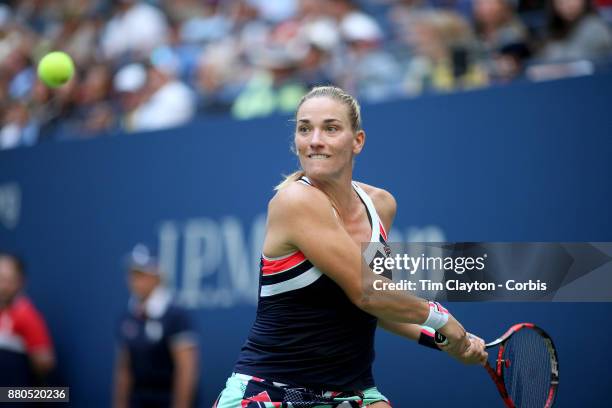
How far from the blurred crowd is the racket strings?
89.8 inches

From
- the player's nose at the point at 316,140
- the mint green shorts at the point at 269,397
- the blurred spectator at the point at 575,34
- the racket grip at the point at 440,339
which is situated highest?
the blurred spectator at the point at 575,34

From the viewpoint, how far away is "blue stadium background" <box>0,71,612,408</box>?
5633mm

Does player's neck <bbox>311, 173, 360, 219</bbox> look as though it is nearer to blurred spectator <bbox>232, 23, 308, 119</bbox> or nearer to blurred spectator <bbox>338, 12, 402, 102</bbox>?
blurred spectator <bbox>338, 12, 402, 102</bbox>

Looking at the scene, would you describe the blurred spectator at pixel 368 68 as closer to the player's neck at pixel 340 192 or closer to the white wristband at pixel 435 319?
the player's neck at pixel 340 192

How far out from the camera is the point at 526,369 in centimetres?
412

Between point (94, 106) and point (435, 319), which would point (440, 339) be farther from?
point (94, 106)

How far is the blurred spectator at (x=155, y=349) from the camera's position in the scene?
23.7 feet

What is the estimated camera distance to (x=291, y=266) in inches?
142

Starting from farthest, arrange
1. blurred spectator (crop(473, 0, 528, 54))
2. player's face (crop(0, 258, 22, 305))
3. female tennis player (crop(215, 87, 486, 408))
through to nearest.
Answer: player's face (crop(0, 258, 22, 305)), blurred spectator (crop(473, 0, 528, 54)), female tennis player (crop(215, 87, 486, 408))

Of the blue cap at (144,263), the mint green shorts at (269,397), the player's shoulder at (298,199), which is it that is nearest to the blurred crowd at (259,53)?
the blue cap at (144,263)

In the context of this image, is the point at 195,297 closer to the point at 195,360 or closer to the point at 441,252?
the point at 195,360

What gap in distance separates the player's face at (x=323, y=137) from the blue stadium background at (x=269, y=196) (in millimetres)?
2340

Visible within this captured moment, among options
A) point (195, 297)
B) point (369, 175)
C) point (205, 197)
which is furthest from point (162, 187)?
point (369, 175)

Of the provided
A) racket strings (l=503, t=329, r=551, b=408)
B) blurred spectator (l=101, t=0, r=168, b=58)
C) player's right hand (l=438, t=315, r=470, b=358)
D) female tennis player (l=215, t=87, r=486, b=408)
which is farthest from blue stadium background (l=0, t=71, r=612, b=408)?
female tennis player (l=215, t=87, r=486, b=408)
